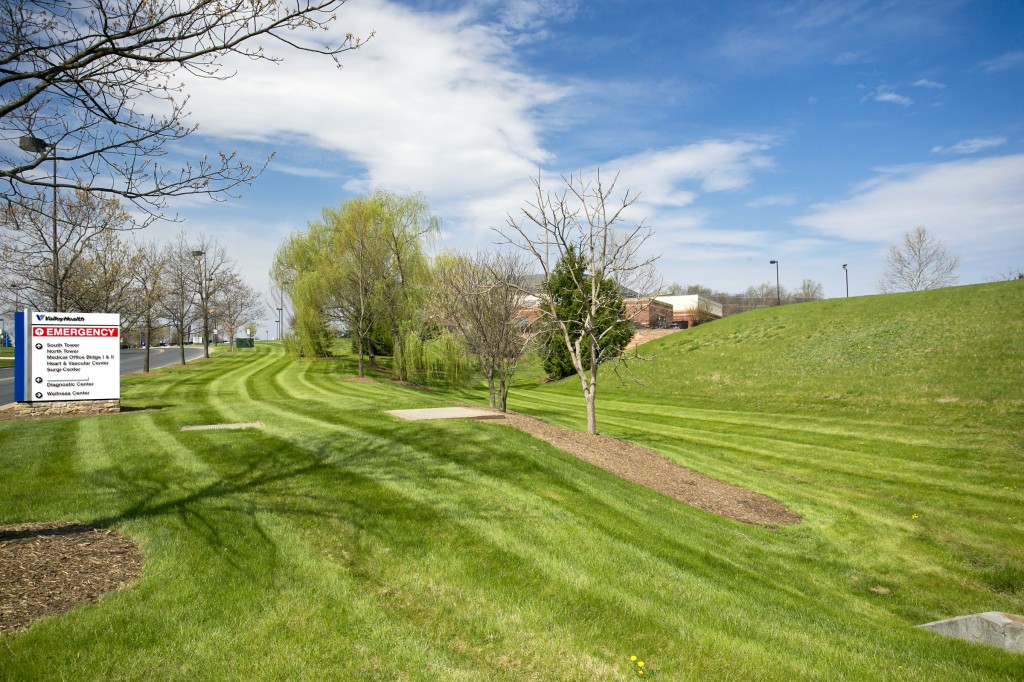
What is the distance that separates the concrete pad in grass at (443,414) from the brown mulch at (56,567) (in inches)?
268

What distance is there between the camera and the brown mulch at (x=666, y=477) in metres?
10.5

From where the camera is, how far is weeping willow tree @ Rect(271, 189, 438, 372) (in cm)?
3031

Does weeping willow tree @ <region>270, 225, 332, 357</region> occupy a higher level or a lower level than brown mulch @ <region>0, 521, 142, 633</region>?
Result: higher

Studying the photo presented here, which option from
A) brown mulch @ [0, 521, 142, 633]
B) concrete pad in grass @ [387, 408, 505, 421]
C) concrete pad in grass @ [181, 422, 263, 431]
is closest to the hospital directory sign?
concrete pad in grass @ [181, 422, 263, 431]

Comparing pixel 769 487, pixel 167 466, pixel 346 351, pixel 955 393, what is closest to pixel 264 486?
pixel 167 466

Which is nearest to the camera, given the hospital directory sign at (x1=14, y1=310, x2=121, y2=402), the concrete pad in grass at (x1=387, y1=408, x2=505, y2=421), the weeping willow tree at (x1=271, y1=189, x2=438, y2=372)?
the concrete pad in grass at (x1=387, y1=408, x2=505, y2=421)

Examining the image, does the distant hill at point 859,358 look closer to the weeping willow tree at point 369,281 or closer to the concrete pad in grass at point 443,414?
the weeping willow tree at point 369,281

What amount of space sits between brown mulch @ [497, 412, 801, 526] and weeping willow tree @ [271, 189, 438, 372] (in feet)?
59.6

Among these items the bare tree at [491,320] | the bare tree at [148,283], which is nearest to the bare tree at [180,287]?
the bare tree at [148,283]

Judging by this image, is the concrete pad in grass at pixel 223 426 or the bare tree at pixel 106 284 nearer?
the concrete pad in grass at pixel 223 426

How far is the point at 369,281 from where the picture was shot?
3031 centimetres

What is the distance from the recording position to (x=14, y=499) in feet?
21.9

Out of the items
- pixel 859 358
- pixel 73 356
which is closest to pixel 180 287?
pixel 73 356

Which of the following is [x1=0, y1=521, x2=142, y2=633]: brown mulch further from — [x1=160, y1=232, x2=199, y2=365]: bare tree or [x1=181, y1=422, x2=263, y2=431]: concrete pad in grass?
[x1=160, y1=232, x2=199, y2=365]: bare tree
